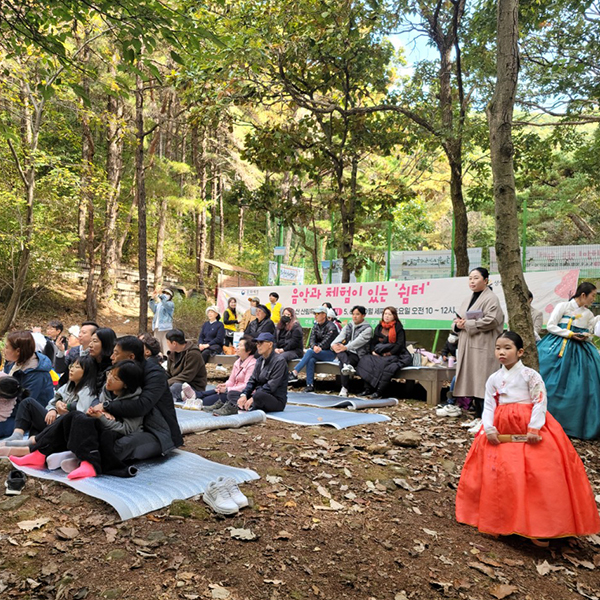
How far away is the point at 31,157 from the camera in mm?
13102

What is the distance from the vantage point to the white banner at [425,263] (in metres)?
12.3

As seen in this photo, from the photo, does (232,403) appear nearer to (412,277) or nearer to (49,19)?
(49,19)

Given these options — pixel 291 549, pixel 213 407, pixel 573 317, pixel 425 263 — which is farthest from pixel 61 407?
pixel 425 263

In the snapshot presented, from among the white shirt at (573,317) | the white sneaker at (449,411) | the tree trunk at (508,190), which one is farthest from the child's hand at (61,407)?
the white shirt at (573,317)

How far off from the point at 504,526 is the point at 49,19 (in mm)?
5564

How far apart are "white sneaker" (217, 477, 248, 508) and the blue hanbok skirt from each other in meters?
4.11

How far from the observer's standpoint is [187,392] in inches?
305

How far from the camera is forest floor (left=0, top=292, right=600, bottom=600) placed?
298 centimetres

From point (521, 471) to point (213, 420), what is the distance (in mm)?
3531

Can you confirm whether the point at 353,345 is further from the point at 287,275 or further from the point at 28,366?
the point at 287,275

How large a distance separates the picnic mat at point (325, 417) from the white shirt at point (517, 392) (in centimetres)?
260

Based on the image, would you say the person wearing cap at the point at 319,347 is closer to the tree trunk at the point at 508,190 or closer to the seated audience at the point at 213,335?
the seated audience at the point at 213,335

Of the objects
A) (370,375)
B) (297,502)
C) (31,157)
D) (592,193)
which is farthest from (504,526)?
(592,193)

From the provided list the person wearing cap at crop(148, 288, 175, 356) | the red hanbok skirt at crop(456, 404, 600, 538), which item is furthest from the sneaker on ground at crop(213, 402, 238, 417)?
the person wearing cap at crop(148, 288, 175, 356)
